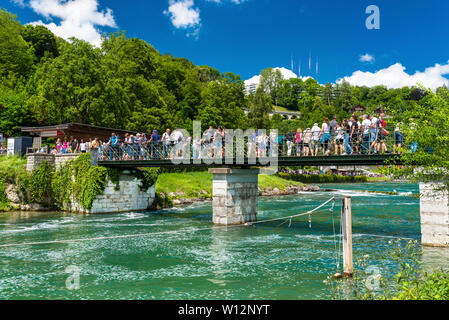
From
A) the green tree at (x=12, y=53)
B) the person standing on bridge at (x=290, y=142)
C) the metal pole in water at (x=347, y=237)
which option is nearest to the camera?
the metal pole in water at (x=347, y=237)

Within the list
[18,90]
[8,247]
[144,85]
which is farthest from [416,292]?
[18,90]

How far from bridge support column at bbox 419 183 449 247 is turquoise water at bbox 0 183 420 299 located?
66.1 inches

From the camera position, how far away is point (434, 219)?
13.7 metres

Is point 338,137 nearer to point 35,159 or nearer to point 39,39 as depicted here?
point 35,159

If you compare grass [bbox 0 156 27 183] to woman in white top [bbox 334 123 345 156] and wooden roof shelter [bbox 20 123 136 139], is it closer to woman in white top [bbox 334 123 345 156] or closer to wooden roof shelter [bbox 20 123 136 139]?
wooden roof shelter [bbox 20 123 136 139]

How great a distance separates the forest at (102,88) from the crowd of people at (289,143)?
6.55 m

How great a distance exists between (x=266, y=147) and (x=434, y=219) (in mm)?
8354

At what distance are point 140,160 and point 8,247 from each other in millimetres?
10480

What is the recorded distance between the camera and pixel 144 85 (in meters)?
49.3

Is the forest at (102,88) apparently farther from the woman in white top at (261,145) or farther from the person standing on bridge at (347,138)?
the woman in white top at (261,145)

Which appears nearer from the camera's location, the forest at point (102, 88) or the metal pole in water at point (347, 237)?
the metal pole in water at point (347, 237)

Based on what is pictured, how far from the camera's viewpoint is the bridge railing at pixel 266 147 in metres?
15.9

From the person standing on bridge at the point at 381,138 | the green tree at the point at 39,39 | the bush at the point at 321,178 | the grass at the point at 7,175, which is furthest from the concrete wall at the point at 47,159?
the bush at the point at 321,178

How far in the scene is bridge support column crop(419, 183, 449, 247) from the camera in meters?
13.6
